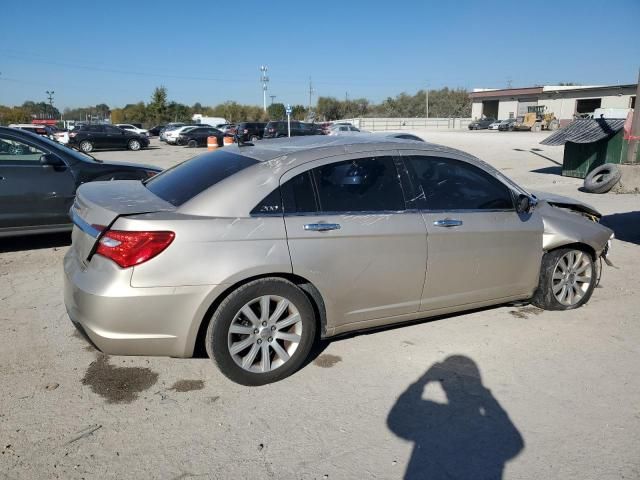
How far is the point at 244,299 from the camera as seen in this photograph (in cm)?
327

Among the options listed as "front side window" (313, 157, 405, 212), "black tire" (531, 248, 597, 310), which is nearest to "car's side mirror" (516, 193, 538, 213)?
"black tire" (531, 248, 597, 310)

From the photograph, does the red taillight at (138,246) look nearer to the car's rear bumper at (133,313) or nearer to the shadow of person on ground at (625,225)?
the car's rear bumper at (133,313)

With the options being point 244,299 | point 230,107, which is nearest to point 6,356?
point 244,299

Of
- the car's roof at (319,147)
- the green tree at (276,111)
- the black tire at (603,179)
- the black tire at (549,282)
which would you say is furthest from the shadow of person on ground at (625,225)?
the green tree at (276,111)

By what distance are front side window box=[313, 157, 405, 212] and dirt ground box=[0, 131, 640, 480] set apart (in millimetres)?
1133

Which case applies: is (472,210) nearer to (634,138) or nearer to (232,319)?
(232,319)

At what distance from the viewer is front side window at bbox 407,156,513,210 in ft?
13.0

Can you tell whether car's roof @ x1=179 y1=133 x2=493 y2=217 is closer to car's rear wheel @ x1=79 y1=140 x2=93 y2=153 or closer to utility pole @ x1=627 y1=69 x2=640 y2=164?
utility pole @ x1=627 y1=69 x2=640 y2=164

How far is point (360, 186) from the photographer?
3.72 meters

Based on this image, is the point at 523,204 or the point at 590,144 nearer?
the point at 523,204

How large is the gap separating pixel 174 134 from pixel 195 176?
3389 cm

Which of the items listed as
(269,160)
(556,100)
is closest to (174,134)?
(269,160)

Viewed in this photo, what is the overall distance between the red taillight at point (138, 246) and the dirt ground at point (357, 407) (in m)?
0.91

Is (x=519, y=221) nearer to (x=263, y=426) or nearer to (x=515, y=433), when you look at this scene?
(x=515, y=433)
